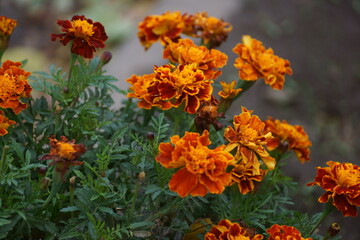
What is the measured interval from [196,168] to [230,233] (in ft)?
0.54

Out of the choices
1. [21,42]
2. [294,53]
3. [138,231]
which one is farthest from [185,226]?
[21,42]

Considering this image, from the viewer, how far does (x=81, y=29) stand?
98 centimetres

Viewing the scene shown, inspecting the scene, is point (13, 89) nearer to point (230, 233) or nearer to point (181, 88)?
point (181, 88)

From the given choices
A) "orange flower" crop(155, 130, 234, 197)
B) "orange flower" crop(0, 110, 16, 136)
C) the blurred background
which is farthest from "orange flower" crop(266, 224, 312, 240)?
the blurred background

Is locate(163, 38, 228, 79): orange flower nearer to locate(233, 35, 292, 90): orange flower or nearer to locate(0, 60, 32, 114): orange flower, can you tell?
locate(233, 35, 292, 90): orange flower

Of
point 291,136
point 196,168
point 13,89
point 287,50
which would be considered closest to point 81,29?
point 13,89

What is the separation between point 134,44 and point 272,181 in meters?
2.56

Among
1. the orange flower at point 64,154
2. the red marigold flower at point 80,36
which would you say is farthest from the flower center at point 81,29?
the orange flower at point 64,154

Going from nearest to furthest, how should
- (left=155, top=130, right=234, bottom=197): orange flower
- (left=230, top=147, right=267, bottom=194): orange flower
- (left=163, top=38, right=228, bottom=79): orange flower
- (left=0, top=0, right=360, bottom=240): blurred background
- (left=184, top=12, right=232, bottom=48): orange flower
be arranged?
1. (left=155, top=130, right=234, bottom=197): orange flower
2. (left=230, top=147, right=267, bottom=194): orange flower
3. (left=163, top=38, right=228, bottom=79): orange flower
4. (left=184, top=12, right=232, bottom=48): orange flower
5. (left=0, top=0, right=360, bottom=240): blurred background

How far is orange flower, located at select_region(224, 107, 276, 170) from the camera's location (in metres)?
0.83

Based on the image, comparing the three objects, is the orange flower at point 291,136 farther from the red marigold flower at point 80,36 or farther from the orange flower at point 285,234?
the red marigold flower at point 80,36

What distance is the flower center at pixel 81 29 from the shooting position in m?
0.98

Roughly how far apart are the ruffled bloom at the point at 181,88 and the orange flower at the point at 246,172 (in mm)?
120

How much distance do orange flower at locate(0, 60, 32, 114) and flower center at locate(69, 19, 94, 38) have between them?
0.45ft
